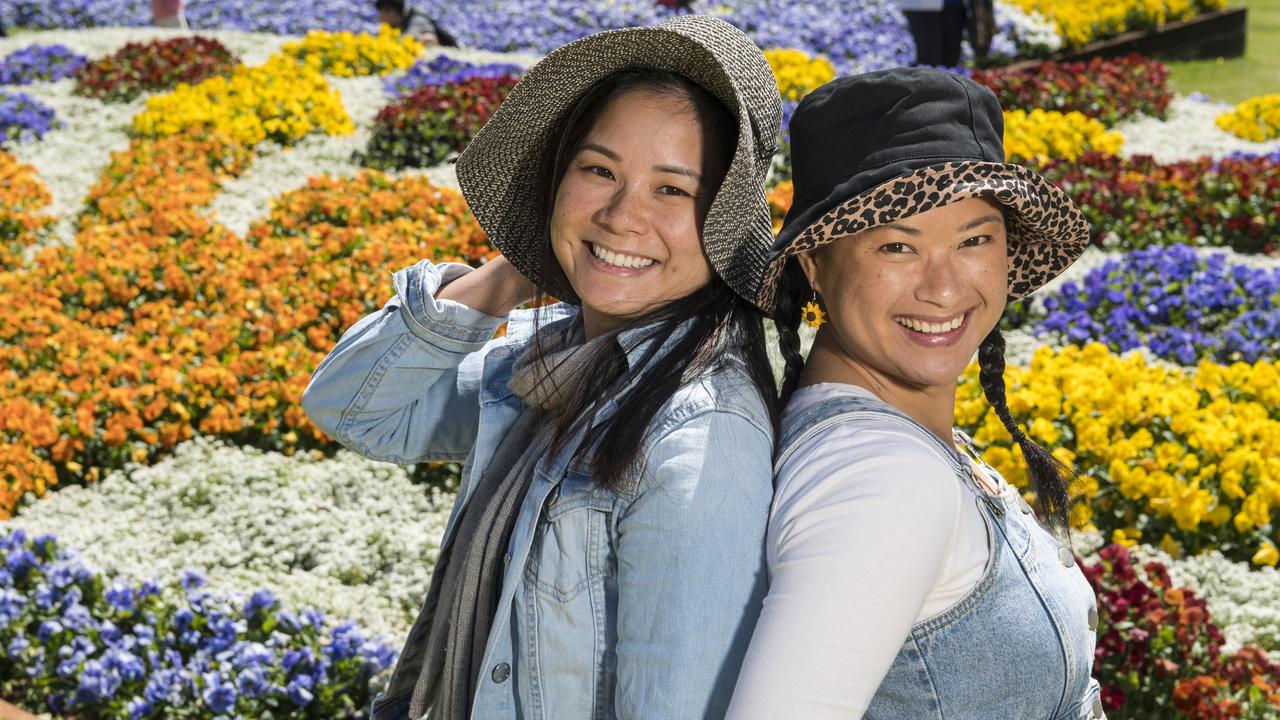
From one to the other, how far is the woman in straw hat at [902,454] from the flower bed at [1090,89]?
7.24 m

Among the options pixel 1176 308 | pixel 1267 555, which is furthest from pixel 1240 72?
pixel 1267 555

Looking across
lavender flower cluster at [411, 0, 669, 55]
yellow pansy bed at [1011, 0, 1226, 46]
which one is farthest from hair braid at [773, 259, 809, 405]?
yellow pansy bed at [1011, 0, 1226, 46]

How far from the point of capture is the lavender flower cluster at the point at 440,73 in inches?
347

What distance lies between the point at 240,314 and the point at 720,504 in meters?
4.37

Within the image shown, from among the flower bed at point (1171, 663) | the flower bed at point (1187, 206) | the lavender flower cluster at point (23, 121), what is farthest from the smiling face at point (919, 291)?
the lavender flower cluster at point (23, 121)

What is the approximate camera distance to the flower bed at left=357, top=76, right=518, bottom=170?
757cm

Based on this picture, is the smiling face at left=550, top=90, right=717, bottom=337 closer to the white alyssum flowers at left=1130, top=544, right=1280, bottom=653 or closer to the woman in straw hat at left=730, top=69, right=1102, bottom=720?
the woman in straw hat at left=730, top=69, right=1102, bottom=720

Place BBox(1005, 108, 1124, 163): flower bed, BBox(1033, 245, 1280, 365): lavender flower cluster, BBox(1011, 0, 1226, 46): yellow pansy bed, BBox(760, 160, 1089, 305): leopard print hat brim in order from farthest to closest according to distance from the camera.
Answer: BBox(1011, 0, 1226, 46): yellow pansy bed, BBox(1005, 108, 1124, 163): flower bed, BBox(1033, 245, 1280, 365): lavender flower cluster, BBox(760, 160, 1089, 305): leopard print hat brim

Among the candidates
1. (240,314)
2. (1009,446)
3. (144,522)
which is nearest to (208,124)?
(240,314)

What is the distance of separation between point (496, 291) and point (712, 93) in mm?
663

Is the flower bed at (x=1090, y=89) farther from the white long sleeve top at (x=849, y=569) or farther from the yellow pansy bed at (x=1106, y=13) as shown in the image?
the white long sleeve top at (x=849, y=569)

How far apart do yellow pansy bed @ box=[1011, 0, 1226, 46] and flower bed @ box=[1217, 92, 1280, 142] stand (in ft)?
11.2

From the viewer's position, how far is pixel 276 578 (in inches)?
147

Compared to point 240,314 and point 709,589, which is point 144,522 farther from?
point 709,589
